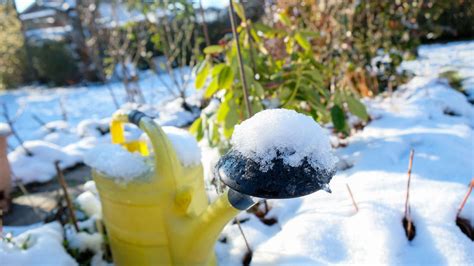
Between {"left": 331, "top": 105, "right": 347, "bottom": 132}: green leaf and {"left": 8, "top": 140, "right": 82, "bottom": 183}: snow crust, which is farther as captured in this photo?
{"left": 8, "top": 140, "right": 82, "bottom": 183}: snow crust

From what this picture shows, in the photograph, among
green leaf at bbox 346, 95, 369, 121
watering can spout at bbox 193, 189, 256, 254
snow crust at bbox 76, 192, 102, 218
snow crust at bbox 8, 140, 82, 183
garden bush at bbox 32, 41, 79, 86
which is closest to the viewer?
watering can spout at bbox 193, 189, 256, 254

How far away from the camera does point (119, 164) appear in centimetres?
85

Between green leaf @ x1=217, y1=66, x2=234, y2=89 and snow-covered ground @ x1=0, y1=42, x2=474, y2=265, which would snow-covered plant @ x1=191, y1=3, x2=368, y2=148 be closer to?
green leaf @ x1=217, y1=66, x2=234, y2=89

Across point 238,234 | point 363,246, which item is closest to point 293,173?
point 363,246

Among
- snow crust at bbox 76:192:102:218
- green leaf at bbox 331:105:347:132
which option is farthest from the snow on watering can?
green leaf at bbox 331:105:347:132

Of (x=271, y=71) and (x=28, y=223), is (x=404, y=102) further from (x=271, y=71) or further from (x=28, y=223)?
(x=28, y=223)

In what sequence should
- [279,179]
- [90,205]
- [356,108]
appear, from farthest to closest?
[356,108]
[90,205]
[279,179]

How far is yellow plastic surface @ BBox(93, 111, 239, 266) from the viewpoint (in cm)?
80

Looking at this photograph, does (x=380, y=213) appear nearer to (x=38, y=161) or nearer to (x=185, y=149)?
(x=185, y=149)

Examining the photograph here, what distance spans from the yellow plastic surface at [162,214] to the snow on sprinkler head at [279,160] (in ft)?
0.93

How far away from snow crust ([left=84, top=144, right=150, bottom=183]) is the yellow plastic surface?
0.02 m

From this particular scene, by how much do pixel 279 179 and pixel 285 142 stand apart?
0.18 ft

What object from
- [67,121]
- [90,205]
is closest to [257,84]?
[90,205]

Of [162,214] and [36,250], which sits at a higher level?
[162,214]
